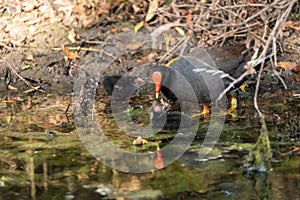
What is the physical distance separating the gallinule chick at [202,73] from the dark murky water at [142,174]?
0.34m

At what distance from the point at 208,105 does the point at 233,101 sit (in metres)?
0.25

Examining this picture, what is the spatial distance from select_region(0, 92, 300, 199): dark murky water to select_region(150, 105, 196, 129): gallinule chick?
132 mm

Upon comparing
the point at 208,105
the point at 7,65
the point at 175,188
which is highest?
the point at 7,65

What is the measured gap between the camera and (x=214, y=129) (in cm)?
539

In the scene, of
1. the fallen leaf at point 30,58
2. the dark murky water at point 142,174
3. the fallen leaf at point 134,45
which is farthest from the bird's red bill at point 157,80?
the fallen leaf at point 30,58

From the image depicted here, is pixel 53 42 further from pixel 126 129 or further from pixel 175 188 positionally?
pixel 175 188

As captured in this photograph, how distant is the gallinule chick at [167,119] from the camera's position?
18.3 ft

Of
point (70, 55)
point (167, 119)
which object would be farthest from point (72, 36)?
point (167, 119)

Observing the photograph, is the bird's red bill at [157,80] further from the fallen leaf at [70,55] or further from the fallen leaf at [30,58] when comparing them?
the fallen leaf at [30,58]

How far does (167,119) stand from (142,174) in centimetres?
142

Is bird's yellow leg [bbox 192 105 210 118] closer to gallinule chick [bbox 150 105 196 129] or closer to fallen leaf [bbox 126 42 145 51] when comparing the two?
gallinule chick [bbox 150 105 196 129]

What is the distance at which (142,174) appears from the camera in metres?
4.41

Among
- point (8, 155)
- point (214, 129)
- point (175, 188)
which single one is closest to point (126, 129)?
point (214, 129)

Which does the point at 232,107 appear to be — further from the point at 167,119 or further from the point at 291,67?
the point at 291,67
